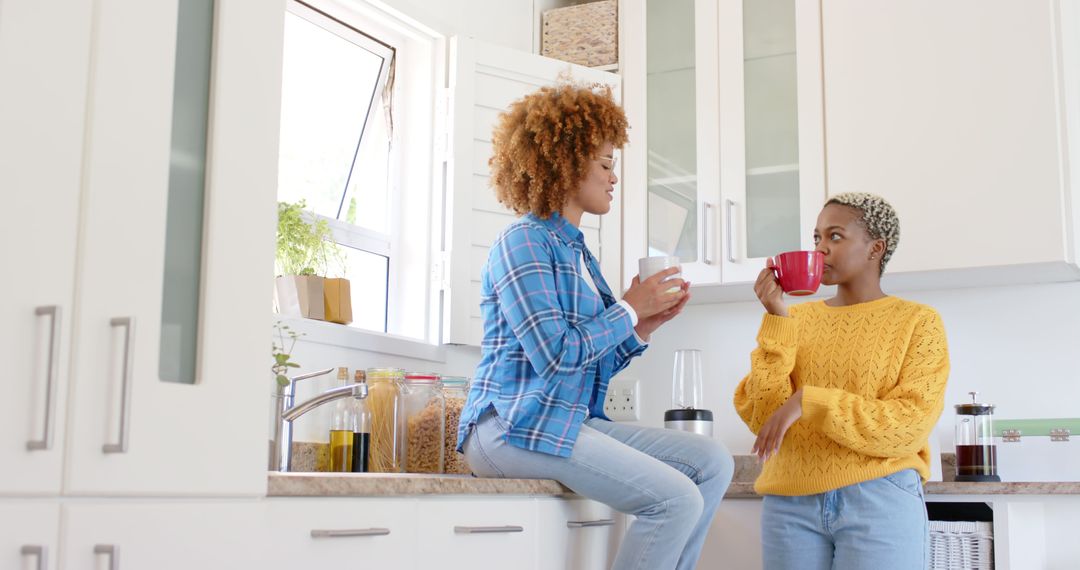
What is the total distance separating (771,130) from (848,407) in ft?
4.24

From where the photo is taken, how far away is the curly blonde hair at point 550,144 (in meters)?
2.16

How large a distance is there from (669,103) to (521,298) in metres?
1.59

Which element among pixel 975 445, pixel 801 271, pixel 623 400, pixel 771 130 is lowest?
pixel 975 445

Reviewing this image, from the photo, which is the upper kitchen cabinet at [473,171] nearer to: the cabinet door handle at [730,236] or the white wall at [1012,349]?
the cabinet door handle at [730,236]

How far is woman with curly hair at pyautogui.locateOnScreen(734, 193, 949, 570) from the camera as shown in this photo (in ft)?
6.88

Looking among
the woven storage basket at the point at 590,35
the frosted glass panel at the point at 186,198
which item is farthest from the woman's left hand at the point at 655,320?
the woven storage basket at the point at 590,35

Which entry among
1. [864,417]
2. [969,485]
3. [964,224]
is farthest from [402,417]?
[964,224]

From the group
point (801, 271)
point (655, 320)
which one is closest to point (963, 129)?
point (801, 271)

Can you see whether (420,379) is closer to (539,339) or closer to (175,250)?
(539,339)

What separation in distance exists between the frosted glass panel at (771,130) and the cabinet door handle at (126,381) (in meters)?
2.18

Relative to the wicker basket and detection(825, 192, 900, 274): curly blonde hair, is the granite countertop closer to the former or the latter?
the wicker basket

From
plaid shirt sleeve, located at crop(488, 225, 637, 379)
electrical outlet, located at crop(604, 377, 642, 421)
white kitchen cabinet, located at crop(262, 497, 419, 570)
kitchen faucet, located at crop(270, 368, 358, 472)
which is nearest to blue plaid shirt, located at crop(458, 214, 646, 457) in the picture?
plaid shirt sleeve, located at crop(488, 225, 637, 379)

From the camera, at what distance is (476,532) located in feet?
6.06

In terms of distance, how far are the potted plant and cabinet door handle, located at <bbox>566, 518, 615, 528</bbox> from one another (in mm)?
964
